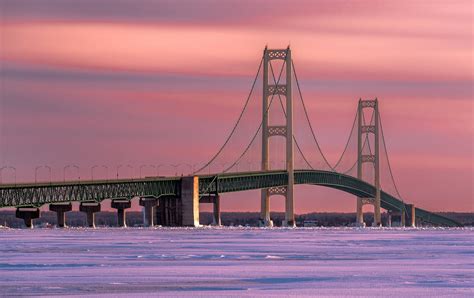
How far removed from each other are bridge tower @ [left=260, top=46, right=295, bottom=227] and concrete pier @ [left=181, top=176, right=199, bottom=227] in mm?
6628

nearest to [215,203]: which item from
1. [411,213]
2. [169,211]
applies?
[169,211]

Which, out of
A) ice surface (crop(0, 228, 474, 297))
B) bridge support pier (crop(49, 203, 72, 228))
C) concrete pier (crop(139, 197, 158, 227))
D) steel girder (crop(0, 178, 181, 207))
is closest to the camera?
ice surface (crop(0, 228, 474, 297))

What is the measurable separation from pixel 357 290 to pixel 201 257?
1459cm

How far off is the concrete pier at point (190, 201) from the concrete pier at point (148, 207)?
6.68 meters

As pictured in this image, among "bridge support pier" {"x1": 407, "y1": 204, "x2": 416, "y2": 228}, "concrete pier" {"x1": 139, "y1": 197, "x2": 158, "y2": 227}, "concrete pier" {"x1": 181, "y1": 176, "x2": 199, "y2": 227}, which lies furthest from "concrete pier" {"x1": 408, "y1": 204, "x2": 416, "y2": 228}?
"concrete pier" {"x1": 181, "y1": 176, "x2": 199, "y2": 227}

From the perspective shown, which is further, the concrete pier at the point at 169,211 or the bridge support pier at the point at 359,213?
the bridge support pier at the point at 359,213

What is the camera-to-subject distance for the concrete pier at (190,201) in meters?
130

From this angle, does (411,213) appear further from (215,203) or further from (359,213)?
(215,203)

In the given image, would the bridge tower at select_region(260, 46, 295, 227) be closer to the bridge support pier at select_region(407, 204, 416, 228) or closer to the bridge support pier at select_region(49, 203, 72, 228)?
the bridge support pier at select_region(49, 203, 72, 228)

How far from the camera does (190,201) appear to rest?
430ft

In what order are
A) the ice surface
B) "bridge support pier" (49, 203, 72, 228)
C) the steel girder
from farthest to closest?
"bridge support pier" (49, 203, 72, 228)
the steel girder
the ice surface

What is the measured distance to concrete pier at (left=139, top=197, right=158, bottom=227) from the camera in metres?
140

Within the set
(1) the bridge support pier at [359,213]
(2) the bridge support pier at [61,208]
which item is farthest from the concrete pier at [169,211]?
(1) the bridge support pier at [359,213]

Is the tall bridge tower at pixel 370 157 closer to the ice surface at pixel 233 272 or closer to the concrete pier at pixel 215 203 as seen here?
the concrete pier at pixel 215 203
